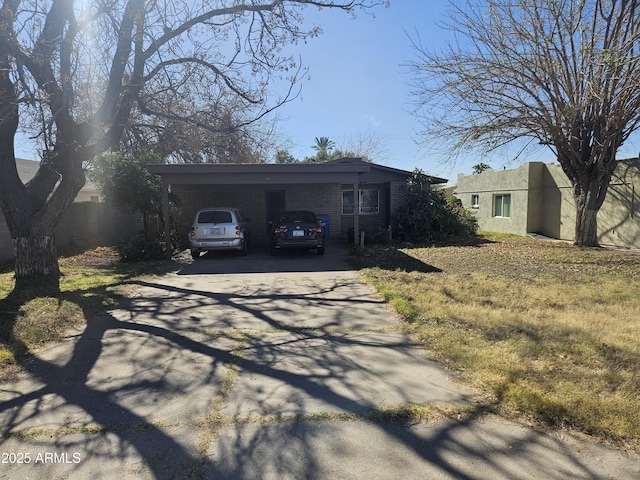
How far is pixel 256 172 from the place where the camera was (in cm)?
1250

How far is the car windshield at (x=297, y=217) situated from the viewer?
12.6m

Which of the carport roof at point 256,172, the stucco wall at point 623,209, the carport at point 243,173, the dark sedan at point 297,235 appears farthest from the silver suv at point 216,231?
the stucco wall at point 623,209

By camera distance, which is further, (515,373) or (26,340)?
(26,340)

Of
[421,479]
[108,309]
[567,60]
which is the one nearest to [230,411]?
[421,479]

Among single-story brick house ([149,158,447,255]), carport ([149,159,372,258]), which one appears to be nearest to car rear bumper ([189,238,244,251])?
carport ([149,159,372,258])

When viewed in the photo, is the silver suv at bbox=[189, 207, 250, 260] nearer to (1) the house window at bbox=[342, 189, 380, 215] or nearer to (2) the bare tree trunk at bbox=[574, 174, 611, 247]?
(1) the house window at bbox=[342, 189, 380, 215]

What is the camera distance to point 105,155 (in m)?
13.0

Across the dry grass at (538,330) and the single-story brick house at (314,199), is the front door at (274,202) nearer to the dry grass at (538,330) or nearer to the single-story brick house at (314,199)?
the single-story brick house at (314,199)

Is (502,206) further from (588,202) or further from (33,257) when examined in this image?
(33,257)

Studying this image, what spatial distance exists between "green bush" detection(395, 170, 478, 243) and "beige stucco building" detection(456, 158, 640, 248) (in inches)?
199

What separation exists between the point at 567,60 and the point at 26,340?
1492 cm

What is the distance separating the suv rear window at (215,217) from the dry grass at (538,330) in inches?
184

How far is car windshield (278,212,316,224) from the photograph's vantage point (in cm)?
1257

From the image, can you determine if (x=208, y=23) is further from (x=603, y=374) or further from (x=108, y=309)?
(x=603, y=374)
